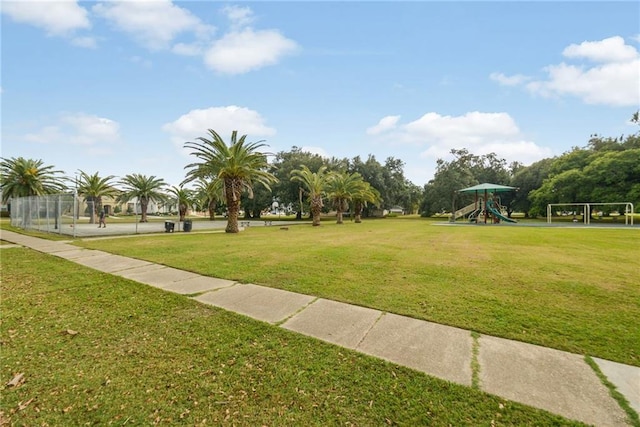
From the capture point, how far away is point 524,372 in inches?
96.7

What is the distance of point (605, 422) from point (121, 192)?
41438 mm

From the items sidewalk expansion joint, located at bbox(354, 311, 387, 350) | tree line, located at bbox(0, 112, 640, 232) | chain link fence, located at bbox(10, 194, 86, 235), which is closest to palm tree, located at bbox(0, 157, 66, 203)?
tree line, located at bbox(0, 112, 640, 232)

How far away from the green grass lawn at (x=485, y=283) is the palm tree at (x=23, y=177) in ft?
74.7

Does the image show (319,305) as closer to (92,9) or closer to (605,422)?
(605,422)

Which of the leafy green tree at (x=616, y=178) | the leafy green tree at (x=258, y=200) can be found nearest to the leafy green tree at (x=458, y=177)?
the leafy green tree at (x=616, y=178)

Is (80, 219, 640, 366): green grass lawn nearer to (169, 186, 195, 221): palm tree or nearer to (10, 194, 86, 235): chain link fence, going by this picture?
(10, 194, 86, 235): chain link fence

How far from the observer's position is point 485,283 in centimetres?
532

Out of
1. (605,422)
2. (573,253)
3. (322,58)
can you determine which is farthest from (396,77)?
(605,422)

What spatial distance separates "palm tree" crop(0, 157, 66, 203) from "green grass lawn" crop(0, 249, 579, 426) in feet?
91.6

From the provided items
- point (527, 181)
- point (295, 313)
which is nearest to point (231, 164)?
point (295, 313)

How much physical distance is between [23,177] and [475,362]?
33468mm

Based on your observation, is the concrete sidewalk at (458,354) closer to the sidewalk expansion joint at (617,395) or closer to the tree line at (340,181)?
the sidewalk expansion joint at (617,395)

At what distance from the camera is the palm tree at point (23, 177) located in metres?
22.5

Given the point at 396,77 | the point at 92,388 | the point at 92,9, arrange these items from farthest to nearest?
1. the point at 396,77
2. the point at 92,9
3. the point at 92,388
